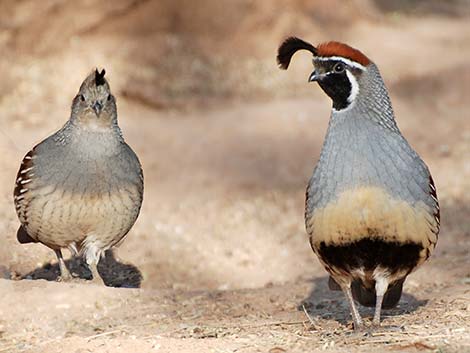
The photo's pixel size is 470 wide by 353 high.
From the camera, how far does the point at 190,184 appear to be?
1008 cm

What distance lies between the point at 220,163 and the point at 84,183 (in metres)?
4.36

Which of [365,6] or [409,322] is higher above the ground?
[365,6]

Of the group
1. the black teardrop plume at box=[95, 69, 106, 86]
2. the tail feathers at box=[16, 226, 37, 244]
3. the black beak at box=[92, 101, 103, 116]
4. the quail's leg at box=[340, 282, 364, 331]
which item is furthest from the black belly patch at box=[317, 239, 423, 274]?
the tail feathers at box=[16, 226, 37, 244]

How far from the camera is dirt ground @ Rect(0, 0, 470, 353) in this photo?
563 centimetres

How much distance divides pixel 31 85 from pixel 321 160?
8367mm

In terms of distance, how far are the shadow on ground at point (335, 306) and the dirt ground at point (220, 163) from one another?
20 mm

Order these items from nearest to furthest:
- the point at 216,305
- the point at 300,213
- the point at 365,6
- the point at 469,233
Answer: the point at 216,305
the point at 469,233
the point at 300,213
the point at 365,6

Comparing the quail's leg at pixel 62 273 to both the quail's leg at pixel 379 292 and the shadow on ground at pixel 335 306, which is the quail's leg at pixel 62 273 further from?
the quail's leg at pixel 379 292

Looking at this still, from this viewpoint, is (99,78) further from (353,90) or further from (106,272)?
(353,90)

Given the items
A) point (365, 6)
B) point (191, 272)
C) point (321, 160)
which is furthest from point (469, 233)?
point (365, 6)

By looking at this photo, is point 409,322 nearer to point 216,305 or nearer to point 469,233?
point 216,305

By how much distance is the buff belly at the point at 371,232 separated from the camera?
4.95 metres

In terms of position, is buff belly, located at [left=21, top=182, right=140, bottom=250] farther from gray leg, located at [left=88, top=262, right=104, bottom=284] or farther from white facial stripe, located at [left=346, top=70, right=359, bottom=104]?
white facial stripe, located at [left=346, top=70, right=359, bottom=104]

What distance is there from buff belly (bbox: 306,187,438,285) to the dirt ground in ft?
1.25
